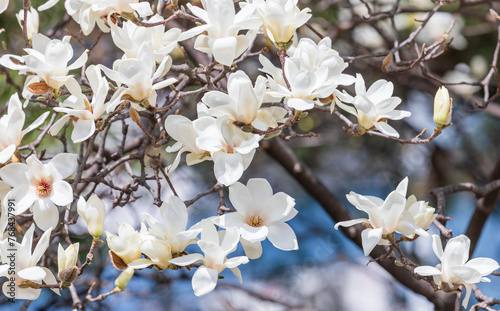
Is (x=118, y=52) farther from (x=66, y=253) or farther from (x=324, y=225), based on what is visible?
(x=66, y=253)

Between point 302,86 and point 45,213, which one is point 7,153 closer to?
point 45,213

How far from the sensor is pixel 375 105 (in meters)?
0.62

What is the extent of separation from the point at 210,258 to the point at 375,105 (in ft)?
0.78

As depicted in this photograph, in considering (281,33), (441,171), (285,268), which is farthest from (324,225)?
(281,33)

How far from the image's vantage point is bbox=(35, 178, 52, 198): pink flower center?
1.97 ft

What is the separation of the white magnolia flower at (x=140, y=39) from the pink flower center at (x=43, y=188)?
16 cm

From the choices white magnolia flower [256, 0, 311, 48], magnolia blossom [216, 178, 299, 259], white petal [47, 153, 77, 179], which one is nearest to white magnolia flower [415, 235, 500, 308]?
magnolia blossom [216, 178, 299, 259]

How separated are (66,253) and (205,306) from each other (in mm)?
1073

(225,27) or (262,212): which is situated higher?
(225,27)

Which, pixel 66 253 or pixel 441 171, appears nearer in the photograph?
pixel 66 253

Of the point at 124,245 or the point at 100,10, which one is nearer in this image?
the point at 124,245

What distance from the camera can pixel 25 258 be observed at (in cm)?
59

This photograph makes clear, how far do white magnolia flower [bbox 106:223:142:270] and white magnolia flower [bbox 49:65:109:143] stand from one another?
101mm

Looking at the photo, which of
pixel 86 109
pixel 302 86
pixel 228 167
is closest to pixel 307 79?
pixel 302 86
